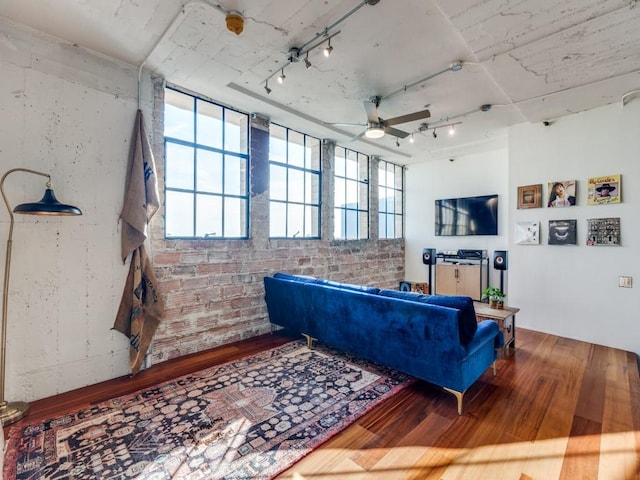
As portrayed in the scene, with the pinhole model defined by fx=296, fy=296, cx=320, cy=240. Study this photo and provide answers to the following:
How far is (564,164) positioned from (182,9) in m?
4.68

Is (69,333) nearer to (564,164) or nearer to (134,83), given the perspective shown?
(134,83)

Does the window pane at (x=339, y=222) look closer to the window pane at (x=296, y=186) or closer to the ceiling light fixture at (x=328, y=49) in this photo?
the window pane at (x=296, y=186)

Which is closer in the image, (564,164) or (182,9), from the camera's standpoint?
(182,9)

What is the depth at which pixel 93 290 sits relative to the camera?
2.71 meters

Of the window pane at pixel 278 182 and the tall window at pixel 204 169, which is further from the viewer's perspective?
the window pane at pixel 278 182

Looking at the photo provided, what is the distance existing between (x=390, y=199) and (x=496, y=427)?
17.0 feet

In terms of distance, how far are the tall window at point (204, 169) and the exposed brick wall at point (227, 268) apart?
0.52 ft

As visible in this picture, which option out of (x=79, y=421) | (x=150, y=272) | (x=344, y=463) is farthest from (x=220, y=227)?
(x=344, y=463)

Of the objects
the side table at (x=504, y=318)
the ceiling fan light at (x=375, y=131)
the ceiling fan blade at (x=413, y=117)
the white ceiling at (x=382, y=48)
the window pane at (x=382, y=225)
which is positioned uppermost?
the white ceiling at (x=382, y=48)

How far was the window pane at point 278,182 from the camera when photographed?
4398mm

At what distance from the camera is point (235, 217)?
396 cm

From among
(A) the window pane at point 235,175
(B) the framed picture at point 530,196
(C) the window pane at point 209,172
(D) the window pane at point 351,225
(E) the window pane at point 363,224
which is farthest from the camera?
(E) the window pane at point 363,224

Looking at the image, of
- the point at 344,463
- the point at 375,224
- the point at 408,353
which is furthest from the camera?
the point at 375,224

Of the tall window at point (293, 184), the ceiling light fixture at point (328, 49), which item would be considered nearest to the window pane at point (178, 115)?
the tall window at point (293, 184)
